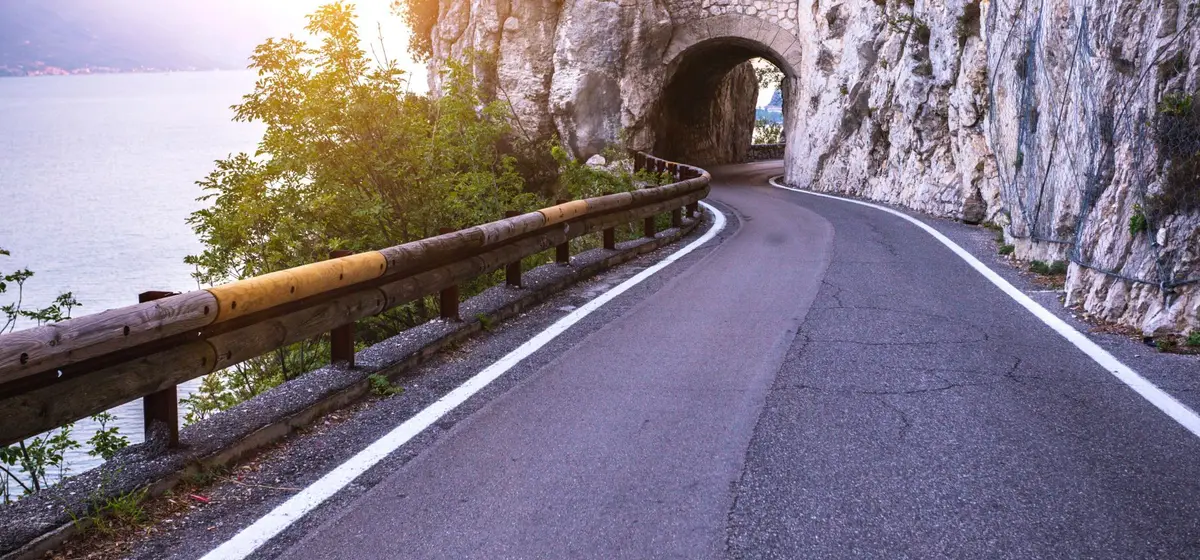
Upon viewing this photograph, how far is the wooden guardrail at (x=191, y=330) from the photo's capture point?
10.8 feet

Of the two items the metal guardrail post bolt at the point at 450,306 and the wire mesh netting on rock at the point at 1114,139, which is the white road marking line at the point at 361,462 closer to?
the metal guardrail post bolt at the point at 450,306

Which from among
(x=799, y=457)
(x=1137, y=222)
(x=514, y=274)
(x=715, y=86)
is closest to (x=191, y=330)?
(x=799, y=457)

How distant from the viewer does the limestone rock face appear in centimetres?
764

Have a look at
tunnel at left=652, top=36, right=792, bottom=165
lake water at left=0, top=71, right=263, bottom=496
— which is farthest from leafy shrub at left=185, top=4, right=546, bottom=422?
tunnel at left=652, top=36, right=792, bottom=165

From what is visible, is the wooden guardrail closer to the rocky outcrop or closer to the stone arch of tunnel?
the rocky outcrop

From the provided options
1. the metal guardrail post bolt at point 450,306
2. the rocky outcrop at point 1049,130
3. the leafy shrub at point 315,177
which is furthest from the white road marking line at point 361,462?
the rocky outcrop at point 1049,130

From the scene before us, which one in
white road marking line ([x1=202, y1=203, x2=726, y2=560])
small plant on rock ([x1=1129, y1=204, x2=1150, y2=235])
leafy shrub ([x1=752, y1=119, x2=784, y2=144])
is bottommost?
white road marking line ([x1=202, y1=203, x2=726, y2=560])

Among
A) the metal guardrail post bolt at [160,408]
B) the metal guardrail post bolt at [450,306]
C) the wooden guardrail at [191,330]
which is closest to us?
the wooden guardrail at [191,330]

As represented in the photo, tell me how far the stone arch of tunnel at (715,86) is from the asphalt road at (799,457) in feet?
78.5

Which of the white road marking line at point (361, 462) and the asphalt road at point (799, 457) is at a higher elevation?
the asphalt road at point (799, 457)

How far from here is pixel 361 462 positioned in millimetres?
4152

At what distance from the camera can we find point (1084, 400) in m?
5.13

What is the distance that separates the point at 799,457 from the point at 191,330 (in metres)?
2.86

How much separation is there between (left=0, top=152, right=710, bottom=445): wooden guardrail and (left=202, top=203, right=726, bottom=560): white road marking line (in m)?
0.76
